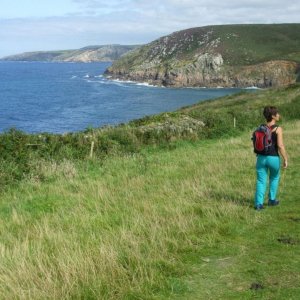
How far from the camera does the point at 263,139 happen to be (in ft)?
28.6

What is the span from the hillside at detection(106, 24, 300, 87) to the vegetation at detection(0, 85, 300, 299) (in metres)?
119

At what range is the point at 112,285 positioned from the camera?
5594 millimetres

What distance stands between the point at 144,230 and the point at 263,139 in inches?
115

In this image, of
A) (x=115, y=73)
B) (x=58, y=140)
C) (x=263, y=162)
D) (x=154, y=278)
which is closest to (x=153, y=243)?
(x=154, y=278)

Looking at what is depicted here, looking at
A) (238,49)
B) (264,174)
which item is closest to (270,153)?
(264,174)

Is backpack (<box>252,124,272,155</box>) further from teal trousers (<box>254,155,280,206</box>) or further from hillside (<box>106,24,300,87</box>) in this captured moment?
hillside (<box>106,24,300,87</box>)

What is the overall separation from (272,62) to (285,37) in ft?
181

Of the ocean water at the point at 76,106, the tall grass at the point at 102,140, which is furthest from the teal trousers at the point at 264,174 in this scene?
the ocean water at the point at 76,106

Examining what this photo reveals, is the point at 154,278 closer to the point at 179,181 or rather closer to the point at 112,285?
the point at 112,285

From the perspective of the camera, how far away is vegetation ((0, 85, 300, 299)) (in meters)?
5.59

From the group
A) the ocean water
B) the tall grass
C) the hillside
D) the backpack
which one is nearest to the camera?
the backpack

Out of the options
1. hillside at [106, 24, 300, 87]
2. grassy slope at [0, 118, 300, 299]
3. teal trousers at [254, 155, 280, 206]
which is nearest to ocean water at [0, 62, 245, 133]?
hillside at [106, 24, 300, 87]

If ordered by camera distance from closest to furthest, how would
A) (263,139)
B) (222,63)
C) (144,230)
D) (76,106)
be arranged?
1. (144,230)
2. (263,139)
3. (76,106)
4. (222,63)

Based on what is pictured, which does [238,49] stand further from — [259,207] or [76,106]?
[259,207]
